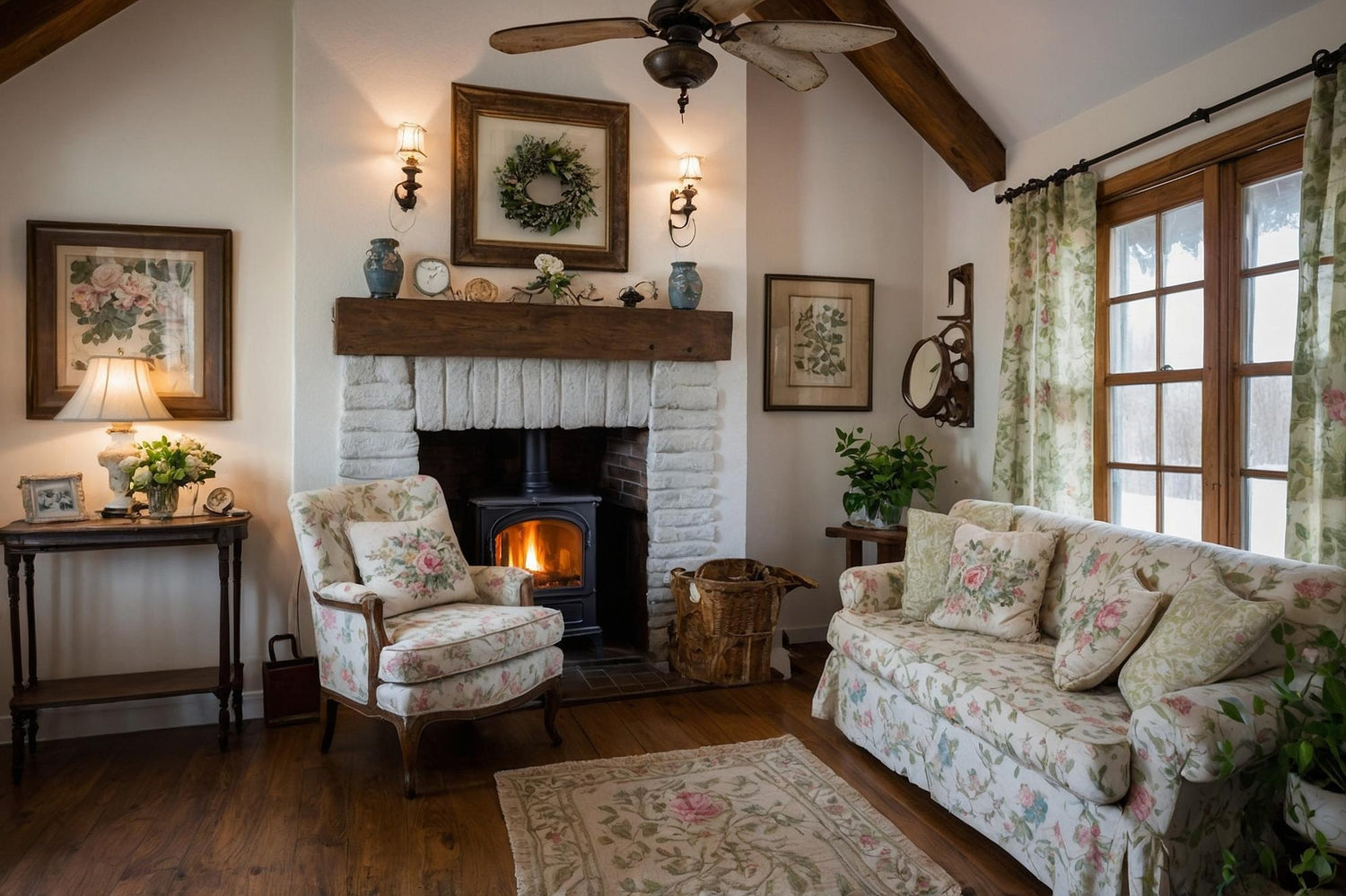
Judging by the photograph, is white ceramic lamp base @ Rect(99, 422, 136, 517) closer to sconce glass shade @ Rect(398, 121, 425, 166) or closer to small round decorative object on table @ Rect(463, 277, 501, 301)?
small round decorative object on table @ Rect(463, 277, 501, 301)

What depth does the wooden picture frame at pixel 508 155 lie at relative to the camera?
12.2 feet

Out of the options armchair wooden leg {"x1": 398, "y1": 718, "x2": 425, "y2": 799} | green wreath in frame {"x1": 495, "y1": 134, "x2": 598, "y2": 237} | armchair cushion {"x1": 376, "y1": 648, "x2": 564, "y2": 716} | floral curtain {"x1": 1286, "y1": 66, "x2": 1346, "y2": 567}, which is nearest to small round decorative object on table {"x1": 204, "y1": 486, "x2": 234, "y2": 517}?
armchair cushion {"x1": 376, "y1": 648, "x2": 564, "y2": 716}

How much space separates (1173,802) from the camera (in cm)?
197

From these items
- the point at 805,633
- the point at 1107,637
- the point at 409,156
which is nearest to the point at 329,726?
the point at 409,156

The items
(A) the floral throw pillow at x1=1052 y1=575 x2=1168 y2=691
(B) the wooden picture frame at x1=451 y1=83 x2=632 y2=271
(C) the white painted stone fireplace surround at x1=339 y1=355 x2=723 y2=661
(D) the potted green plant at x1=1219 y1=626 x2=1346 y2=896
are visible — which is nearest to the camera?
(D) the potted green plant at x1=1219 y1=626 x2=1346 y2=896

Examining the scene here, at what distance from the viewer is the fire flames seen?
4.07 metres

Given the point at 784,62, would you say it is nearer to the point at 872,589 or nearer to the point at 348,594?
the point at 872,589

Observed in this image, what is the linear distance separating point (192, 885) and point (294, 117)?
109 inches

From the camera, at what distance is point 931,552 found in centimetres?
327

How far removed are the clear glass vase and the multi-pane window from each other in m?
3.75

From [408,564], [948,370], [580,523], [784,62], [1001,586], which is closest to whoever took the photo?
[784,62]

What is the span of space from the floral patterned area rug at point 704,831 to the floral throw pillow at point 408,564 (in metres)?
0.71

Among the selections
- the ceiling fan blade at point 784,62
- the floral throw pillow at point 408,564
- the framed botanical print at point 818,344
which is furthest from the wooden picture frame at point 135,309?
the framed botanical print at point 818,344

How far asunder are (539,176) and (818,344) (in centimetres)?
174
